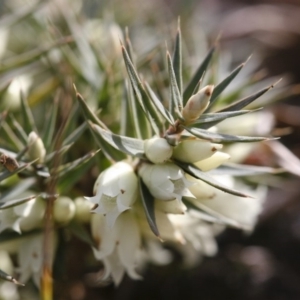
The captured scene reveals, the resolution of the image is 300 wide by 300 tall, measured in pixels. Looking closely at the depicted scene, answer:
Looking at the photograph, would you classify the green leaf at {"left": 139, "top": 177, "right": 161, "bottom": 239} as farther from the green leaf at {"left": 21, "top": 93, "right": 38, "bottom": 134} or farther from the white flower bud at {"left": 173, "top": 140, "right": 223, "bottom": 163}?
the green leaf at {"left": 21, "top": 93, "right": 38, "bottom": 134}

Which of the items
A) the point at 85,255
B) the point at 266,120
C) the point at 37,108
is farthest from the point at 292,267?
the point at 37,108

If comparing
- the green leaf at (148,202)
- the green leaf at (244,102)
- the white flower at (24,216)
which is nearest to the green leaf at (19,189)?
the white flower at (24,216)

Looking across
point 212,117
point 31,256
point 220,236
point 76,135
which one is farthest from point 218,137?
point 220,236

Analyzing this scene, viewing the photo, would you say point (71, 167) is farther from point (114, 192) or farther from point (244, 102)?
point (244, 102)

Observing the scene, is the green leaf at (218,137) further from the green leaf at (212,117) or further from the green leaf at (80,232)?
the green leaf at (80,232)

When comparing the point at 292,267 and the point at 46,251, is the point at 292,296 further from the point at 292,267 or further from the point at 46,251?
the point at 46,251
